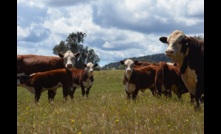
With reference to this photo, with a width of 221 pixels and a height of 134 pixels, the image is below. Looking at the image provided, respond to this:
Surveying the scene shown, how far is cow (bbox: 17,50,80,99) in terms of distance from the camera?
1526 centimetres

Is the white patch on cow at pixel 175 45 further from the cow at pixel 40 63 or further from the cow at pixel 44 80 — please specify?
the cow at pixel 40 63

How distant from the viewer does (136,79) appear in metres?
13.8

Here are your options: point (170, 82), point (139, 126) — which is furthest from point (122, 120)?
point (170, 82)

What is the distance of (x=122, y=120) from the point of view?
245 inches

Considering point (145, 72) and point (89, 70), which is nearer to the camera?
point (145, 72)

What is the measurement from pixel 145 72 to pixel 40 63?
17.3 ft

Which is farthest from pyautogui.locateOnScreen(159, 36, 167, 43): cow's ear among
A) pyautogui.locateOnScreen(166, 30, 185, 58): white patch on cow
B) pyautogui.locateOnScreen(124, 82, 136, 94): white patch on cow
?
pyautogui.locateOnScreen(124, 82, 136, 94): white patch on cow

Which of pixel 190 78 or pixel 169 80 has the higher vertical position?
pixel 190 78

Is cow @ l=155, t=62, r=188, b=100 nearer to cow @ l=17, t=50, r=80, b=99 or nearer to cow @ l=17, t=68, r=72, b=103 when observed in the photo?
cow @ l=17, t=68, r=72, b=103

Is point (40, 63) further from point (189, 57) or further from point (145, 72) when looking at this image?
point (189, 57)

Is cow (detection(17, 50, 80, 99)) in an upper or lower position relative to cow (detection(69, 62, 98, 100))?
upper

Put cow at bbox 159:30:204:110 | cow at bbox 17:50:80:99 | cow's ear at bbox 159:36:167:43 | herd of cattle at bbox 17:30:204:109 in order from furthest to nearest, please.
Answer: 1. cow at bbox 17:50:80:99
2. cow's ear at bbox 159:36:167:43
3. herd of cattle at bbox 17:30:204:109
4. cow at bbox 159:30:204:110

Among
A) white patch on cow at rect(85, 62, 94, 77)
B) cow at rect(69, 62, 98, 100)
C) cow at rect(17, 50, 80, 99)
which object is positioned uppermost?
cow at rect(17, 50, 80, 99)

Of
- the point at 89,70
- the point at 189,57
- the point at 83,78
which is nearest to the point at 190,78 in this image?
the point at 189,57
